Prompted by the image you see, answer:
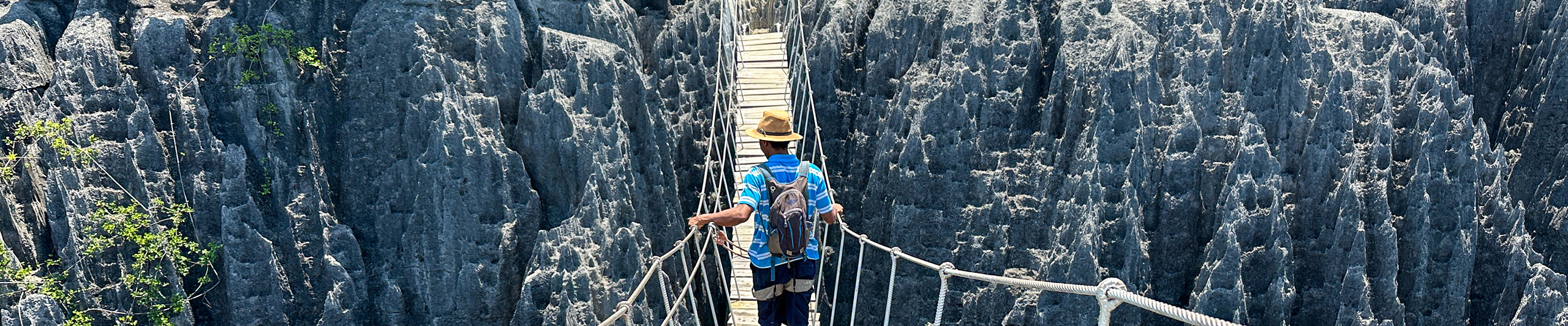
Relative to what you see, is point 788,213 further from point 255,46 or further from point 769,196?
point 255,46

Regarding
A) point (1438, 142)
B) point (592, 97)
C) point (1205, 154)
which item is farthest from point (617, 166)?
point (1438, 142)

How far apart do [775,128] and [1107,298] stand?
1.36 meters

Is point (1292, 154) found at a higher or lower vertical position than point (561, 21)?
lower

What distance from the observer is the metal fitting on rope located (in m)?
2.18

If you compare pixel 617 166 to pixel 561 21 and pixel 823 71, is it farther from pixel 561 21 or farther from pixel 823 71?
pixel 823 71

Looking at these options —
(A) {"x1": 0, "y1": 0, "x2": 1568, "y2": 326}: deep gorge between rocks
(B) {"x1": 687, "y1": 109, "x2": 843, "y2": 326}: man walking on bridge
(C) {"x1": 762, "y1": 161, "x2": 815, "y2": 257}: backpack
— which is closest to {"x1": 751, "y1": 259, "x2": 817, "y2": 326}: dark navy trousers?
(B) {"x1": 687, "y1": 109, "x2": 843, "y2": 326}: man walking on bridge

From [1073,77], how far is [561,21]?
229 cm

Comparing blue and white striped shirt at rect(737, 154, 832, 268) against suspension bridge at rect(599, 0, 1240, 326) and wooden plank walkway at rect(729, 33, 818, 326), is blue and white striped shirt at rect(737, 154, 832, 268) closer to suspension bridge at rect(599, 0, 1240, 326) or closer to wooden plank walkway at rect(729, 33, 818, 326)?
suspension bridge at rect(599, 0, 1240, 326)

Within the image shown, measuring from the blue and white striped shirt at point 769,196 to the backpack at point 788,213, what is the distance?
2 centimetres

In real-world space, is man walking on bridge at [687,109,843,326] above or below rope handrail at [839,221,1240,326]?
below

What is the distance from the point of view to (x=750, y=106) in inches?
208

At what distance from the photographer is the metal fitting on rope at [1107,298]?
2176 mm

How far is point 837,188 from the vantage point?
4.47 metres

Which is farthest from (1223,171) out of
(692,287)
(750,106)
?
(750,106)
